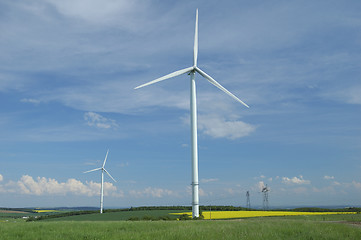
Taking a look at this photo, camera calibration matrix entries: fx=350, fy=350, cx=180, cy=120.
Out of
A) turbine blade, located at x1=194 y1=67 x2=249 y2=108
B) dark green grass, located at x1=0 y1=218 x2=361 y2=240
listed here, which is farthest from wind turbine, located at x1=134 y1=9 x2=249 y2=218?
dark green grass, located at x1=0 y1=218 x2=361 y2=240

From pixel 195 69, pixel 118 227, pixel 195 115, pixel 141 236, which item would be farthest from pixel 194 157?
pixel 141 236

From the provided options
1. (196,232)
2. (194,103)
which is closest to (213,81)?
(194,103)

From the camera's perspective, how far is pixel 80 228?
30969mm

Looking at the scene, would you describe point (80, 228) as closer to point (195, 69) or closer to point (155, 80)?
point (155, 80)

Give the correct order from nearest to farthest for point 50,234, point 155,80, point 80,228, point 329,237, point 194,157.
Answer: point 329,237 < point 50,234 < point 80,228 < point 194,157 < point 155,80

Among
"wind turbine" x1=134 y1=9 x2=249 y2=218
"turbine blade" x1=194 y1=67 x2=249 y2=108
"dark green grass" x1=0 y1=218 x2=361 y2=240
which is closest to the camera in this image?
"dark green grass" x1=0 y1=218 x2=361 y2=240

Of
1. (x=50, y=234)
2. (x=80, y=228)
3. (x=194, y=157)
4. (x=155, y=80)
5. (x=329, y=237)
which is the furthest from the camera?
(x=155, y=80)

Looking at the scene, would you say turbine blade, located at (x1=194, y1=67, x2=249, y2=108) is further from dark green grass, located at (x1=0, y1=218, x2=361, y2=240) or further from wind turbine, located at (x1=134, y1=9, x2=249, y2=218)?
dark green grass, located at (x1=0, y1=218, x2=361, y2=240)

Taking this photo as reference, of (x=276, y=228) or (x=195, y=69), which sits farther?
(x=195, y=69)

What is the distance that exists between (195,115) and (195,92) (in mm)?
3810

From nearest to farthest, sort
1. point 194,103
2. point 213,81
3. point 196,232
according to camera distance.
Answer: point 196,232 < point 194,103 < point 213,81

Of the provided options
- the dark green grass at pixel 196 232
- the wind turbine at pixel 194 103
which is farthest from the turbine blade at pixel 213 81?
the dark green grass at pixel 196 232

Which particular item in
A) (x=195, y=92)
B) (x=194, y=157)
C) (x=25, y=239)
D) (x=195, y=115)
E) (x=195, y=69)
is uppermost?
(x=195, y=69)

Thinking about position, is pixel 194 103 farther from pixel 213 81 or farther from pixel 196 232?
pixel 196 232
